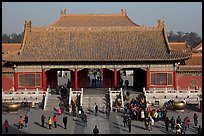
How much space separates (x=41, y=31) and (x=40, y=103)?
9.47 m

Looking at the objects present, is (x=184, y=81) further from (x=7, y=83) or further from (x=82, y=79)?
(x=7, y=83)

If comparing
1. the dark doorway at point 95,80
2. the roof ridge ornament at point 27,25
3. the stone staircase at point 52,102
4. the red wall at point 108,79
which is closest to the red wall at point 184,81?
the red wall at point 108,79

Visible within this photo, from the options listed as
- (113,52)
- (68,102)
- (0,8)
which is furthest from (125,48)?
(0,8)

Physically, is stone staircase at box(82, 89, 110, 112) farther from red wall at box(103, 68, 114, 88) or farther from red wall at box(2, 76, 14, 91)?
red wall at box(2, 76, 14, 91)

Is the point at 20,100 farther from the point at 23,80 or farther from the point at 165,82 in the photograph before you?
the point at 165,82

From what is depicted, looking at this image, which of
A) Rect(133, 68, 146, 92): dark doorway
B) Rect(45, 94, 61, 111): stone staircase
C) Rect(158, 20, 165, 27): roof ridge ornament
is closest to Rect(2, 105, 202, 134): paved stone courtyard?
Rect(45, 94, 61, 111): stone staircase

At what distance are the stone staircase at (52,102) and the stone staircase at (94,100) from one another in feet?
7.76

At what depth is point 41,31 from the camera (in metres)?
37.5

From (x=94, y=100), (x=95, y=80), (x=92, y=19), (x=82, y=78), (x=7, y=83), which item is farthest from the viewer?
(x=92, y=19)

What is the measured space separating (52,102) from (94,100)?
3.60 m

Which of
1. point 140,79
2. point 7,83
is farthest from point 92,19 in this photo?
point 7,83

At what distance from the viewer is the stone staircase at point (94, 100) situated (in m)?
29.2

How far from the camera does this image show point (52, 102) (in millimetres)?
30938

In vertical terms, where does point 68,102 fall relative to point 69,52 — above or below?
below
